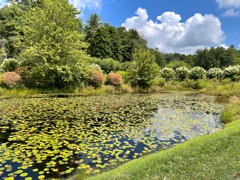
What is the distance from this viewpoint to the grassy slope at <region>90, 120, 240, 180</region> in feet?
12.1

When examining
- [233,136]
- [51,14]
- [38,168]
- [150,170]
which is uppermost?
[51,14]

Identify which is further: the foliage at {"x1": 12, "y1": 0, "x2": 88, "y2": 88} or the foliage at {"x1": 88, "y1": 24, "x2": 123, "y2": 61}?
the foliage at {"x1": 88, "y1": 24, "x2": 123, "y2": 61}

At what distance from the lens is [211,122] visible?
33.3 feet

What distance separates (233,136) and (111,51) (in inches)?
1604

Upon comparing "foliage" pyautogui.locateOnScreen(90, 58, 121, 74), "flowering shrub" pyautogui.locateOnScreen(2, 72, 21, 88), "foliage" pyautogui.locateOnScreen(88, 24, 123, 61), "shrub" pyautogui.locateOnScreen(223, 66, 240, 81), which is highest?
"foliage" pyautogui.locateOnScreen(88, 24, 123, 61)

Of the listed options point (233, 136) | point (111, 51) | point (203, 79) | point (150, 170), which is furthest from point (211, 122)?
point (111, 51)

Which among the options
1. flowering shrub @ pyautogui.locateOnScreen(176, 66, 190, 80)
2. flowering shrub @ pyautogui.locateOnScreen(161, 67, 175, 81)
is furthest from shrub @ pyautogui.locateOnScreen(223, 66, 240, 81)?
flowering shrub @ pyautogui.locateOnScreen(161, 67, 175, 81)

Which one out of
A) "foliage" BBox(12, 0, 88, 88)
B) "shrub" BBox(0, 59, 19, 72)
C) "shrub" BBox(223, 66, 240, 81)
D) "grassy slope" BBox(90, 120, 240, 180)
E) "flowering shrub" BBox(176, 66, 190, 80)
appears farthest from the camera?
"flowering shrub" BBox(176, 66, 190, 80)

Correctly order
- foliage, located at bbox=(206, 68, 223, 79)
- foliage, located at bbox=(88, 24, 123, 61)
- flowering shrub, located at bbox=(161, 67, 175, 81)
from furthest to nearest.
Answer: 1. foliage, located at bbox=(88, 24, 123, 61)
2. foliage, located at bbox=(206, 68, 223, 79)
3. flowering shrub, located at bbox=(161, 67, 175, 81)

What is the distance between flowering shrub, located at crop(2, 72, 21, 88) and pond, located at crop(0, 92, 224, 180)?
5885 millimetres

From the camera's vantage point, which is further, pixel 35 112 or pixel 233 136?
pixel 35 112

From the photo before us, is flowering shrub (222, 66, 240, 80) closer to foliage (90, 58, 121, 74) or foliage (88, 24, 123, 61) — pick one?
foliage (90, 58, 121, 74)

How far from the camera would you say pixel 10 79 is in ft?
57.2

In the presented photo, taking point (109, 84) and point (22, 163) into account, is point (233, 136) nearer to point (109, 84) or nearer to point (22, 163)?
point (22, 163)
